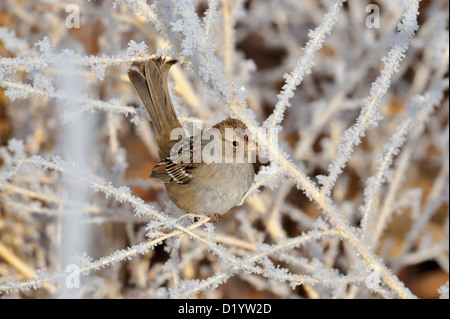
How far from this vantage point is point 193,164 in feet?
5.81

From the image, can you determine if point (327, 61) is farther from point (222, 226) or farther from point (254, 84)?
point (222, 226)

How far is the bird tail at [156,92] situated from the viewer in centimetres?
158

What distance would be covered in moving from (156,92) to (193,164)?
0.33 meters

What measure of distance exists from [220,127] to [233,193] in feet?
0.78

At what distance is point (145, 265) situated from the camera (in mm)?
2488

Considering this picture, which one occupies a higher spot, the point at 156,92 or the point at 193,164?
the point at 156,92

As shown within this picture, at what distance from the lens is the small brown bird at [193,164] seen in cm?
158

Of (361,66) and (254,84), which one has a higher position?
(254,84)

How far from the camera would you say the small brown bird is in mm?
1576

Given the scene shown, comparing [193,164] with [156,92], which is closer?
[156,92]

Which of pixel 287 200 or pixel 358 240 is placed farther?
pixel 287 200

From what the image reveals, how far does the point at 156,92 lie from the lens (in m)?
1.62
